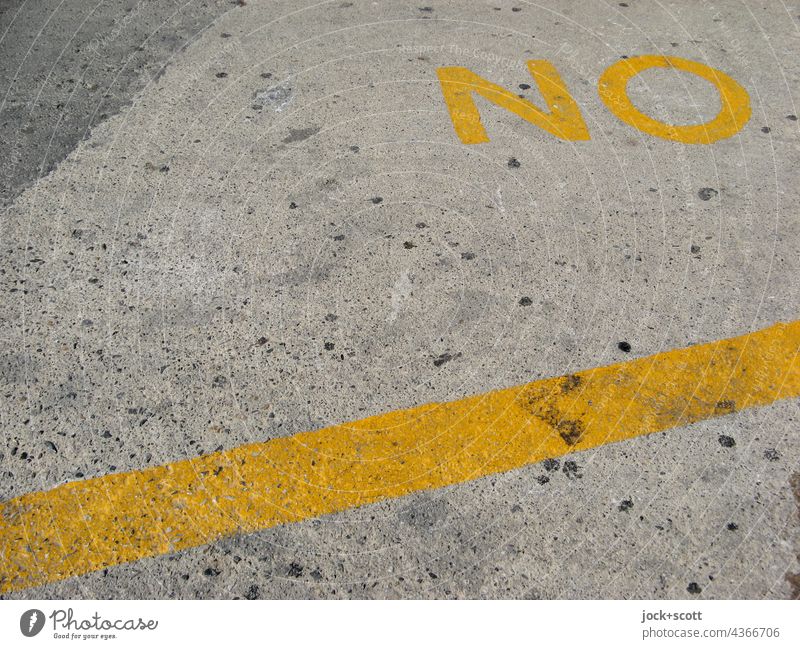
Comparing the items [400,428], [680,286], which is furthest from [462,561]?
[680,286]

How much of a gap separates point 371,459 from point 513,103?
226 cm

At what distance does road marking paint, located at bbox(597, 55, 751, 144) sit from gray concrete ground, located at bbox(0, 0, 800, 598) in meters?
0.08

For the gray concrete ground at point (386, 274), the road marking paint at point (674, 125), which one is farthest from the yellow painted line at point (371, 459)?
the road marking paint at point (674, 125)

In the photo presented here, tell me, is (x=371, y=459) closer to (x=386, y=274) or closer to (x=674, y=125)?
(x=386, y=274)

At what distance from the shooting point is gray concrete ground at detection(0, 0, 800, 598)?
6.91 feet

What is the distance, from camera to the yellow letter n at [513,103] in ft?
12.0

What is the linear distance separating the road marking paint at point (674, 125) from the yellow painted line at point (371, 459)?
1.43 meters

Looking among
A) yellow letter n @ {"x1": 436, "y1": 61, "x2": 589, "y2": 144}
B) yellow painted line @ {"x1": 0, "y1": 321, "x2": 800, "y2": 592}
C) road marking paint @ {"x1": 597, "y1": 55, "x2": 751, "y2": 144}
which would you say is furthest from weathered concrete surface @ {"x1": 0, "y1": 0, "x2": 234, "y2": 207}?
road marking paint @ {"x1": 597, "y1": 55, "x2": 751, "y2": 144}

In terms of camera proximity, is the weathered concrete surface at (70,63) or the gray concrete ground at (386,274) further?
the weathered concrete surface at (70,63)

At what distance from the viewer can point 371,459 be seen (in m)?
2.31

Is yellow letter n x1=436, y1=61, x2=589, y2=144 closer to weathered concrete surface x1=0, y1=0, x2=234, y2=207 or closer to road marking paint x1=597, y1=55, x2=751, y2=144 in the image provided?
road marking paint x1=597, y1=55, x2=751, y2=144

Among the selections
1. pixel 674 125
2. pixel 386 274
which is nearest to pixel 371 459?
pixel 386 274

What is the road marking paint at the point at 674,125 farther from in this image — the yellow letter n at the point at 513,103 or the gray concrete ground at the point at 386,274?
the yellow letter n at the point at 513,103
